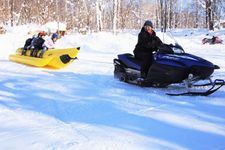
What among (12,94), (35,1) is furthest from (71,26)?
(12,94)

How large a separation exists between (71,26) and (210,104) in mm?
45190

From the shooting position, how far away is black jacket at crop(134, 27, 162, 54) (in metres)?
7.27

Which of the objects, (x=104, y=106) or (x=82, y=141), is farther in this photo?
(x=104, y=106)

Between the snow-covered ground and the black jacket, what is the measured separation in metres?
0.79

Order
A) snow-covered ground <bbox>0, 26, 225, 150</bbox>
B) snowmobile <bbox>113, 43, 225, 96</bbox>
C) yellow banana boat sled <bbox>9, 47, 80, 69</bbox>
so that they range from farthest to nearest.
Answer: yellow banana boat sled <bbox>9, 47, 80, 69</bbox>, snowmobile <bbox>113, 43, 225, 96</bbox>, snow-covered ground <bbox>0, 26, 225, 150</bbox>

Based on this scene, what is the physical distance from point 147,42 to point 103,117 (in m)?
2.47

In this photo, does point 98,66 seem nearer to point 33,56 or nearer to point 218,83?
point 33,56

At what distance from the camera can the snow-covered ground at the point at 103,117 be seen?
4.29 metres

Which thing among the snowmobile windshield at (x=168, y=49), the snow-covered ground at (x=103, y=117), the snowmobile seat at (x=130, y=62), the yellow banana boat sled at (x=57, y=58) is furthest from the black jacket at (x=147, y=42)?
the yellow banana boat sled at (x=57, y=58)

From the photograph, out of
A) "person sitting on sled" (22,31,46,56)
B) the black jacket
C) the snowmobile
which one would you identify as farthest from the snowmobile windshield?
"person sitting on sled" (22,31,46,56)

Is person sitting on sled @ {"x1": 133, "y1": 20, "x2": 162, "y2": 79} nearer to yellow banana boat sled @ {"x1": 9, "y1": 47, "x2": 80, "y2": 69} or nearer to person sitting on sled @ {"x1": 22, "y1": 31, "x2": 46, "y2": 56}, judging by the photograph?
yellow banana boat sled @ {"x1": 9, "y1": 47, "x2": 80, "y2": 69}

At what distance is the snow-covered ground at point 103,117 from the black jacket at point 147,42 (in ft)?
2.60

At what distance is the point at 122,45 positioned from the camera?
19594mm

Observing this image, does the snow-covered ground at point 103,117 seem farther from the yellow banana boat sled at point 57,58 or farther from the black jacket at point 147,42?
the yellow banana boat sled at point 57,58
